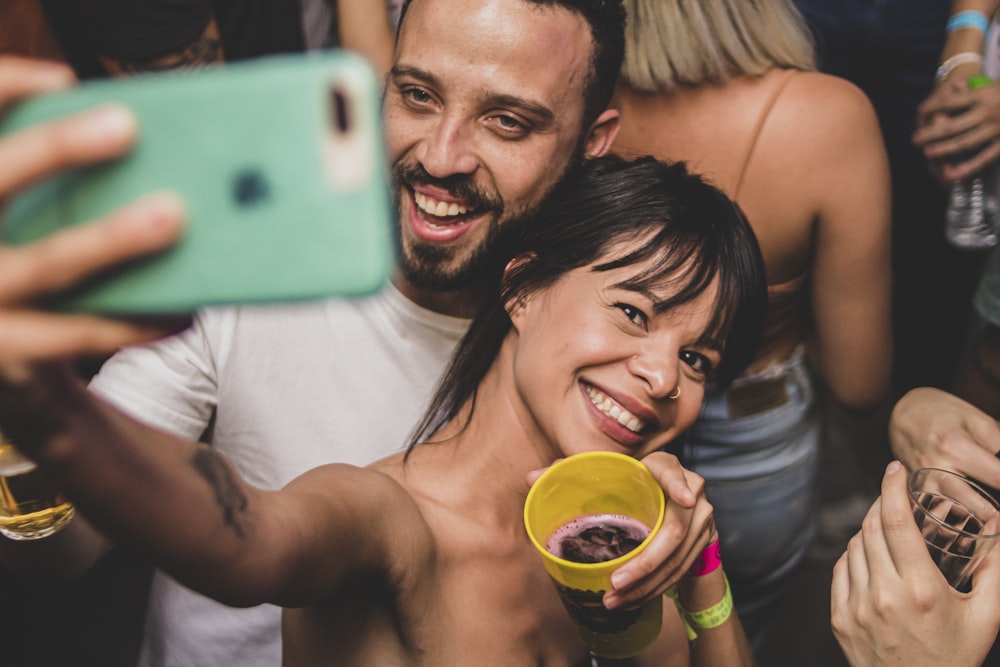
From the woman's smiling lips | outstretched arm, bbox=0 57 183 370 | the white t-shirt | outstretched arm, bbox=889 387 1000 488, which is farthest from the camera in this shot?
the white t-shirt

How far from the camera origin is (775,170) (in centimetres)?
192

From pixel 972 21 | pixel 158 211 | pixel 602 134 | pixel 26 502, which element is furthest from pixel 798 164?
pixel 26 502

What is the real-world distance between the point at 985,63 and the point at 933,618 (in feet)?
7.27

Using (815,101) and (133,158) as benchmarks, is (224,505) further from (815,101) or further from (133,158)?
(815,101)

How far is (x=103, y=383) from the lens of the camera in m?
1.66

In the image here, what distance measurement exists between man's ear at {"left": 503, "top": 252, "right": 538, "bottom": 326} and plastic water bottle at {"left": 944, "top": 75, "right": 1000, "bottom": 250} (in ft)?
5.20

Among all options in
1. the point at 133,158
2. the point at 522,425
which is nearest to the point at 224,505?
the point at 133,158

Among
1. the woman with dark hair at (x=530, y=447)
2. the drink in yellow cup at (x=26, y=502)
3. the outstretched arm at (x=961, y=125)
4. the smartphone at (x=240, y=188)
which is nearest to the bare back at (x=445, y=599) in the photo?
the woman with dark hair at (x=530, y=447)

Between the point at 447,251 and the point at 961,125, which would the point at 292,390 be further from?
→ the point at 961,125

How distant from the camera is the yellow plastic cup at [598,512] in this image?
1.18 m

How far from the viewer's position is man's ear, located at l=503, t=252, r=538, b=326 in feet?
5.48

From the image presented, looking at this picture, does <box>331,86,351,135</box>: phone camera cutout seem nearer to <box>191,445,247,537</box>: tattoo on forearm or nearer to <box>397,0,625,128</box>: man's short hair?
<box>191,445,247,537</box>: tattoo on forearm

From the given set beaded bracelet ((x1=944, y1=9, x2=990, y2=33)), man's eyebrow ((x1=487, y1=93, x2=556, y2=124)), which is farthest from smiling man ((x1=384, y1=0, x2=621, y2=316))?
beaded bracelet ((x1=944, y1=9, x2=990, y2=33))

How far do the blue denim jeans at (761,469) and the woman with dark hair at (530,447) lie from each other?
0.47 metres
